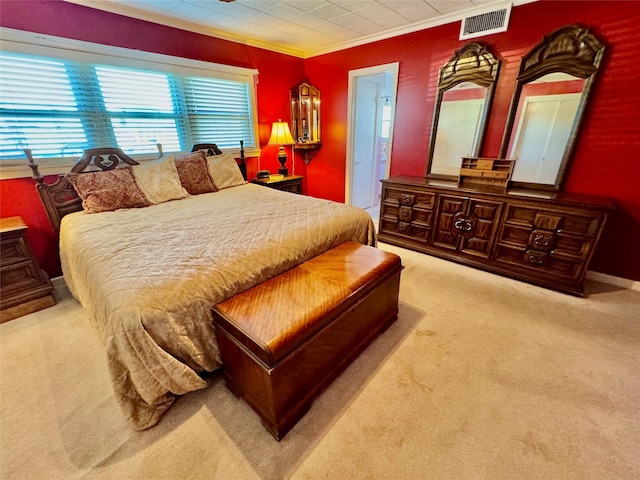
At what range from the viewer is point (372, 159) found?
479 cm

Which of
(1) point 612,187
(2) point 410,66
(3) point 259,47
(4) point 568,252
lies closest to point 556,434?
(4) point 568,252

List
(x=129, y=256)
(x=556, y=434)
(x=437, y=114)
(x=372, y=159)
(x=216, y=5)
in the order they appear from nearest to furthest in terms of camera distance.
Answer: (x=556, y=434)
(x=129, y=256)
(x=216, y=5)
(x=437, y=114)
(x=372, y=159)

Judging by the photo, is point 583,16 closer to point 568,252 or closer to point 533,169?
point 533,169

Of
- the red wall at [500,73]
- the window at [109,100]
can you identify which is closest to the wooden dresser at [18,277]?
the red wall at [500,73]

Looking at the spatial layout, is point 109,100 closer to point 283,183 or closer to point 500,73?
point 283,183

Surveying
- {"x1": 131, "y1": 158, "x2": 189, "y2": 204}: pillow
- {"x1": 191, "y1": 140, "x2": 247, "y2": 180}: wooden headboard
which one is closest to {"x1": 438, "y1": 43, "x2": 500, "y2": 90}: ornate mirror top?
{"x1": 191, "y1": 140, "x2": 247, "y2": 180}: wooden headboard

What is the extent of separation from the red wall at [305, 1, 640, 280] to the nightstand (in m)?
1.57

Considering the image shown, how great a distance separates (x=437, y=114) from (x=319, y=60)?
2039 millimetres

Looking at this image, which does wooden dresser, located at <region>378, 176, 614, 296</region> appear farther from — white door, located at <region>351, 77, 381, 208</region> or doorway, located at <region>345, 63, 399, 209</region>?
white door, located at <region>351, 77, 381, 208</region>

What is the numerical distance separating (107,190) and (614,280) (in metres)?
4.57

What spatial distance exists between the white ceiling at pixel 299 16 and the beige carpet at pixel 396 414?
2.81m

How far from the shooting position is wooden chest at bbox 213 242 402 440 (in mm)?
1195

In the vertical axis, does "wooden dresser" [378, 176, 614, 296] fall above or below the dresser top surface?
below

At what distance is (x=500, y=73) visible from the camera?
2.70 metres
